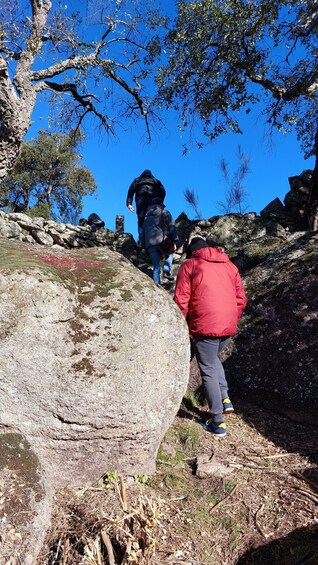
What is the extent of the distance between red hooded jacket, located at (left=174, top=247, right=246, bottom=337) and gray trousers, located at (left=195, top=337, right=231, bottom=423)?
4.4 inches

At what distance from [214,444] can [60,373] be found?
6.17 ft

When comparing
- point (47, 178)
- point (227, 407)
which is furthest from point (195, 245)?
point (47, 178)

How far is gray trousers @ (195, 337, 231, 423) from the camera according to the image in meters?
4.16

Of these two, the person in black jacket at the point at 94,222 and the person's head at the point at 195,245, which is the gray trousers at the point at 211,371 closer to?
the person's head at the point at 195,245

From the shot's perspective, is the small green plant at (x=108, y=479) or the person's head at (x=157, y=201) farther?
the person's head at (x=157, y=201)

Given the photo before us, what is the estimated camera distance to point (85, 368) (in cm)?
296

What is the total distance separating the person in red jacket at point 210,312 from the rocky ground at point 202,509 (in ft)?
1.13

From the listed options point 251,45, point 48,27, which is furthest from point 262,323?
point 48,27

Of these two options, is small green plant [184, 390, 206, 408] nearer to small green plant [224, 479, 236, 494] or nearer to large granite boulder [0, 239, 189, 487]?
small green plant [224, 479, 236, 494]

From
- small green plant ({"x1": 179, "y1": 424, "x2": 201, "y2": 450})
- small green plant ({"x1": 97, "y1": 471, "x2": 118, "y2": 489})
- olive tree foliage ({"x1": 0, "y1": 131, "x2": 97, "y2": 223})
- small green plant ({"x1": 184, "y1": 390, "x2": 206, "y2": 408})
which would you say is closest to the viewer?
small green plant ({"x1": 97, "y1": 471, "x2": 118, "y2": 489})

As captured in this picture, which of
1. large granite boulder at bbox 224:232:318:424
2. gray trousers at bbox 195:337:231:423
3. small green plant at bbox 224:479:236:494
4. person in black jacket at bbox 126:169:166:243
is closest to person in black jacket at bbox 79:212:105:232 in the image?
person in black jacket at bbox 126:169:166:243

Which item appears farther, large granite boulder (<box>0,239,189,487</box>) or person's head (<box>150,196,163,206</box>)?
person's head (<box>150,196,163,206</box>)

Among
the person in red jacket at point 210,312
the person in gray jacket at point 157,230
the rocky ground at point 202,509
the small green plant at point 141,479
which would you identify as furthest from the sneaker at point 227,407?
the person in gray jacket at point 157,230

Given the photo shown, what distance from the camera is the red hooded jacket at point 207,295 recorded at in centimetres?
418
